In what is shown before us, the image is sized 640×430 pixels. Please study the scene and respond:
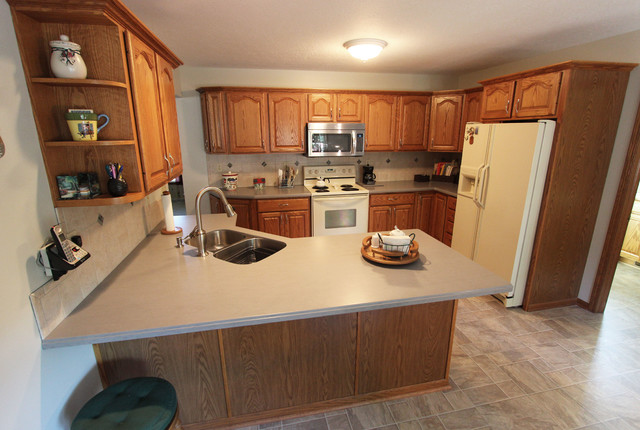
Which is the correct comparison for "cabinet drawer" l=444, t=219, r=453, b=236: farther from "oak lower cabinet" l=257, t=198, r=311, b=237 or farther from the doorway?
"oak lower cabinet" l=257, t=198, r=311, b=237

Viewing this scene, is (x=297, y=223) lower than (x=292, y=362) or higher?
higher

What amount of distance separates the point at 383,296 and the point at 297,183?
3.07m

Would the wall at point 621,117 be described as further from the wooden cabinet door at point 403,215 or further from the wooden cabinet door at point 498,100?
the wooden cabinet door at point 403,215

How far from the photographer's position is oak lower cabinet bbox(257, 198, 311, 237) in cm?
→ 365

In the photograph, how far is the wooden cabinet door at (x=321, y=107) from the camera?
12.4 ft

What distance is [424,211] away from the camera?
410 centimetres

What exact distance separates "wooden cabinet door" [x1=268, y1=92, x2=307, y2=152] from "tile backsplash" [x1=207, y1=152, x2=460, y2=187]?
0.32 meters

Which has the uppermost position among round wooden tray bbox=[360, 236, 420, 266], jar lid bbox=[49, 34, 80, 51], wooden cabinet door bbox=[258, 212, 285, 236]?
jar lid bbox=[49, 34, 80, 51]

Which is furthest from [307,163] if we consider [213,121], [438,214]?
[438,214]

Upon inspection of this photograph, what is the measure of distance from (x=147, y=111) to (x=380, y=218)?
307 cm

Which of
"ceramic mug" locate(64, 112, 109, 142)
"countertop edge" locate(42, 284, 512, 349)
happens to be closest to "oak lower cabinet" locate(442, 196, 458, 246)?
"countertop edge" locate(42, 284, 512, 349)

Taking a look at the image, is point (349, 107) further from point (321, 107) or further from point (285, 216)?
point (285, 216)

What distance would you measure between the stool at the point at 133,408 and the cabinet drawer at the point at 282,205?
2.42 meters

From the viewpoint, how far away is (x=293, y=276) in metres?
1.56
